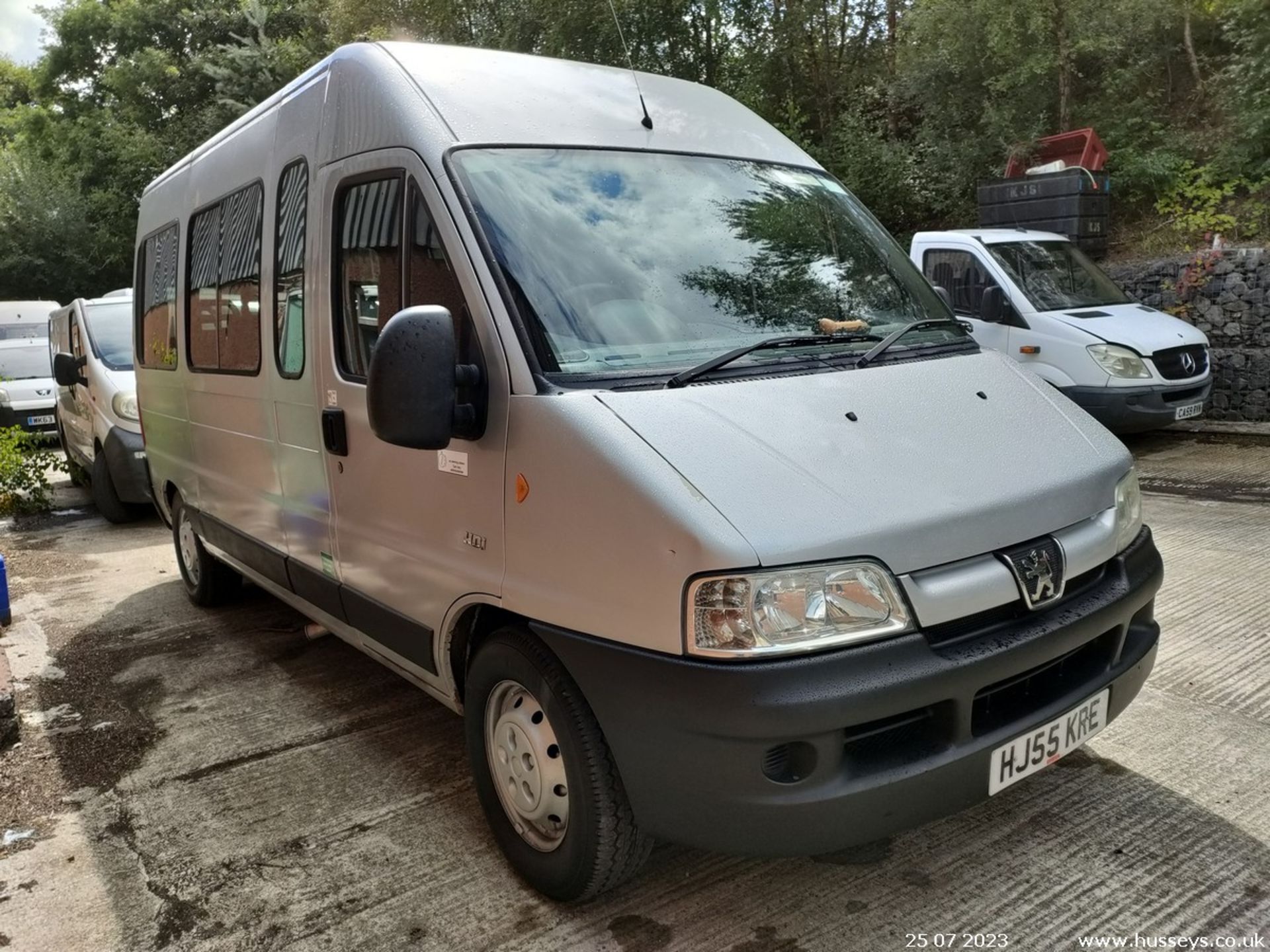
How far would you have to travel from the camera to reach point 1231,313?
32.5 ft

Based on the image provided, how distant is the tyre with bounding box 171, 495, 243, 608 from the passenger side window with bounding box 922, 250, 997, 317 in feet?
21.5

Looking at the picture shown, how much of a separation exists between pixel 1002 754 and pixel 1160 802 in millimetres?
1054

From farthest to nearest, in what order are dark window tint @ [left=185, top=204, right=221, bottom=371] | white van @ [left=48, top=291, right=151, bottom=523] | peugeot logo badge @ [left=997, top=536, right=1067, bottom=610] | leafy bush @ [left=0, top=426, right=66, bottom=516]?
1. leafy bush @ [left=0, top=426, right=66, bottom=516]
2. white van @ [left=48, top=291, right=151, bottom=523]
3. dark window tint @ [left=185, top=204, right=221, bottom=371]
4. peugeot logo badge @ [left=997, top=536, right=1067, bottom=610]

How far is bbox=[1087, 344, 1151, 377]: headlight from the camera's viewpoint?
8516 mm

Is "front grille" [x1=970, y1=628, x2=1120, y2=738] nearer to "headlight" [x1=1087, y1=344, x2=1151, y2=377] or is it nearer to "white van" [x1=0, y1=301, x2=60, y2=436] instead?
"headlight" [x1=1087, y1=344, x2=1151, y2=377]

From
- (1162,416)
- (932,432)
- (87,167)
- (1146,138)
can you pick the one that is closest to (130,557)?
(932,432)

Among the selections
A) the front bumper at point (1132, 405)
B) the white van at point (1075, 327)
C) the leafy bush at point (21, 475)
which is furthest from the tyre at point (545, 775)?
the leafy bush at point (21, 475)

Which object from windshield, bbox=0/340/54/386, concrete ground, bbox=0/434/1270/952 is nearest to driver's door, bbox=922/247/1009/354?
concrete ground, bbox=0/434/1270/952

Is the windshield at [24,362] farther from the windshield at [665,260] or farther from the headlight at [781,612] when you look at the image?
the headlight at [781,612]

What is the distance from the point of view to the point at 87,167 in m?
27.3

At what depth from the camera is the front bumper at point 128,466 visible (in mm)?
8383

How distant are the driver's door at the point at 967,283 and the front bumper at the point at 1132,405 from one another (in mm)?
913

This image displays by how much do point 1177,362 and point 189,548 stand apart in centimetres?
790

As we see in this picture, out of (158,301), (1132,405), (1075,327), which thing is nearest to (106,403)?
(158,301)
